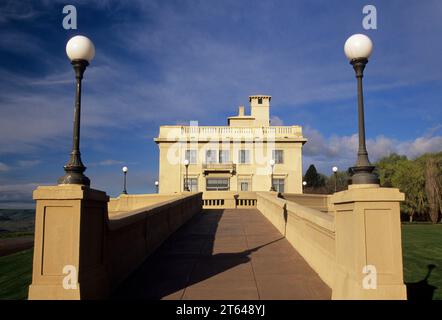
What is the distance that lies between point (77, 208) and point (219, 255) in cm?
541

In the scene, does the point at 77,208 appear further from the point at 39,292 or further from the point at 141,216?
the point at 141,216

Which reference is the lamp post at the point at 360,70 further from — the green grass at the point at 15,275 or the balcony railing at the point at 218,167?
the balcony railing at the point at 218,167

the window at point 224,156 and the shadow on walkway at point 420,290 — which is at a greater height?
the window at point 224,156

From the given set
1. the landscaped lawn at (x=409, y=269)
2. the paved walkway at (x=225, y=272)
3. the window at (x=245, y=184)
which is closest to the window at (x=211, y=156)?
the window at (x=245, y=184)

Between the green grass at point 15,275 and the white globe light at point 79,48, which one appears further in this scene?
the green grass at point 15,275

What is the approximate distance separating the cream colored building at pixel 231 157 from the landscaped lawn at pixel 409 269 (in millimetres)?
28463

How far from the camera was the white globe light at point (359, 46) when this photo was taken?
22.4 ft

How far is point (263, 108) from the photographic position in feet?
195

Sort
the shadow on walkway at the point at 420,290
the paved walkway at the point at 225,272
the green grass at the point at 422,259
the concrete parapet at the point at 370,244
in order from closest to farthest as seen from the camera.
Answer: the concrete parapet at the point at 370,244, the paved walkway at the point at 225,272, the shadow on walkway at the point at 420,290, the green grass at the point at 422,259

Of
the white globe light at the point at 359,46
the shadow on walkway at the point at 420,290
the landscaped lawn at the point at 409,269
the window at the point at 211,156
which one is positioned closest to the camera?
the white globe light at the point at 359,46

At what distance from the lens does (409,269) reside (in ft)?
49.7

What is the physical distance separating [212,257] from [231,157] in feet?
133

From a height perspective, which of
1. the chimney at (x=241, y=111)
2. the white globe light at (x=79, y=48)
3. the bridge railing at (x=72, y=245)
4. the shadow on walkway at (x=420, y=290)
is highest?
the chimney at (x=241, y=111)

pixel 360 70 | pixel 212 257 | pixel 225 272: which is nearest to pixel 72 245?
pixel 225 272
